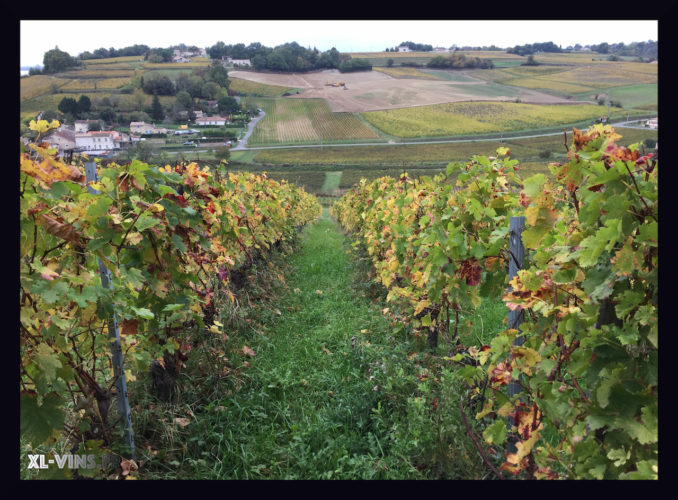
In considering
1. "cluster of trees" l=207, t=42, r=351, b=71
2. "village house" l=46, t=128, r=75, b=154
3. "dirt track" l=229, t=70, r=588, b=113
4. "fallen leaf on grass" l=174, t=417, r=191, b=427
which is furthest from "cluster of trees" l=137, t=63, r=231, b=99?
"dirt track" l=229, t=70, r=588, b=113

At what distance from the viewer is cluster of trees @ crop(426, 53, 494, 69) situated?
110 feet

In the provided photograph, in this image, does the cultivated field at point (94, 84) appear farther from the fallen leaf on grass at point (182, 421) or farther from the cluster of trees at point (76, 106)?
the fallen leaf on grass at point (182, 421)

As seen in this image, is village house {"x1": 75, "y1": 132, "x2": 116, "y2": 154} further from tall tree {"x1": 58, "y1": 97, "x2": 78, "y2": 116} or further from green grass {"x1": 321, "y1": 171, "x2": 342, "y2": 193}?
green grass {"x1": 321, "y1": 171, "x2": 342, "y2": 193}

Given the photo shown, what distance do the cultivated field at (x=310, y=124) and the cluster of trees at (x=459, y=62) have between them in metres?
8.01

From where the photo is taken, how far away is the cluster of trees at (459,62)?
33384 millimetres

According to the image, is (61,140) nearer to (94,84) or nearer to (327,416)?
(327,416)

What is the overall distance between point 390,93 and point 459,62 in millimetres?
6492

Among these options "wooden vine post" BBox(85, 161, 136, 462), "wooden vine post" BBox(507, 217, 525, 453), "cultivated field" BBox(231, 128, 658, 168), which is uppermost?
"cultivated field" BBox(231, 128, 658, 168)

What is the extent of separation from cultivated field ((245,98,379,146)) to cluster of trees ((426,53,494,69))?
26.3 feet

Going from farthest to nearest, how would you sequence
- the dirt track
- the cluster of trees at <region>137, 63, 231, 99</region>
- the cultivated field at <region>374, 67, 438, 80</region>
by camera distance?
the cultivated field at <region>374, 67, 438, 80</region>
the dirt track
the cluster of trees at <region>137, 63, 231, 99</region>

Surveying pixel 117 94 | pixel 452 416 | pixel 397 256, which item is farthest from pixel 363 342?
pixel 117 94

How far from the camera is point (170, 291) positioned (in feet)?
9.54

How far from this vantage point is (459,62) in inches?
1364

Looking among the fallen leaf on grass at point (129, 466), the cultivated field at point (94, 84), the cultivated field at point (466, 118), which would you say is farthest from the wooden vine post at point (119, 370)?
the cultivated field at point (466, 118)
